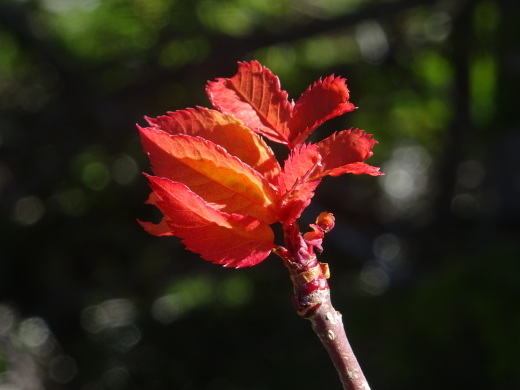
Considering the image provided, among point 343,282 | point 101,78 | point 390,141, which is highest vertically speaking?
point 101,78

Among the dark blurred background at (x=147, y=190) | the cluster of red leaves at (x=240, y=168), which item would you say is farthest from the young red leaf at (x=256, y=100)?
the dark blurred background at (x=147, y=190)

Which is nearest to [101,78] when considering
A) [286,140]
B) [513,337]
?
[513,337]

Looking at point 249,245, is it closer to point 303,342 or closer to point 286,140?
point 286,140

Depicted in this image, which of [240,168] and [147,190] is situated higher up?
[147,190]

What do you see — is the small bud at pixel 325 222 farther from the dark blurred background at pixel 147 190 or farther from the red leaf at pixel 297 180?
the dark blurred background at pixel 147 190

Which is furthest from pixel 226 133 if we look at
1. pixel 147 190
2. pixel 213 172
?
pixel 147 190

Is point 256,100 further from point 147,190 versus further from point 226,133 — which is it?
point 147,190
